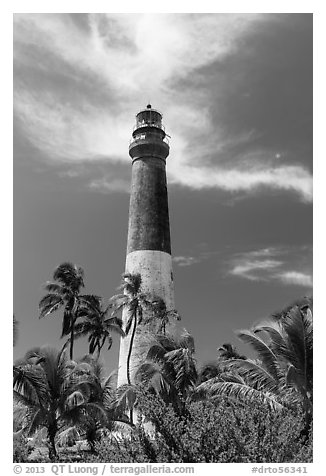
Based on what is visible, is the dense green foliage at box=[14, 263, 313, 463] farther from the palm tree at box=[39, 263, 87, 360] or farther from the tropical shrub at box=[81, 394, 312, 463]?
the palm tree at box=[39, 263, 87, 360]

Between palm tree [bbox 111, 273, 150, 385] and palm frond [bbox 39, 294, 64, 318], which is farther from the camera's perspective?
palm frond [bbox 39, 294, 64, 318]

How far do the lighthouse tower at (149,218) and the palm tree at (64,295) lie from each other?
4.07m

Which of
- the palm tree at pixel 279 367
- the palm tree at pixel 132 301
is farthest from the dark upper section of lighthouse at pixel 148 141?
the palm tree at pixel 279 367

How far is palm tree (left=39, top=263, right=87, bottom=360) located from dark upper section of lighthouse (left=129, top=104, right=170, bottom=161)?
10.2 metres

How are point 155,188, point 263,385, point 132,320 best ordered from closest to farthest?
point 263,385 → point 132,320 → point 155,188

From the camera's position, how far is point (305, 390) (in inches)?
706

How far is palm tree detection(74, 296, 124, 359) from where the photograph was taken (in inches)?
1419

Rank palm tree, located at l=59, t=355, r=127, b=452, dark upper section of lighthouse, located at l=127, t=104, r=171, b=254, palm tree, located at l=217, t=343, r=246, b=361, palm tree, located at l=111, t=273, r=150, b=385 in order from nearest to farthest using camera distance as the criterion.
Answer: palm tree, located at l=59, t=355, r=127, b=452, palm tree, located at l=111, t=273, r=150, b=385, dark upper section of lighthouse, located at l=127, t=104, r=171, b=254, palm tree, located at l=217, t=343, r=246, b=361

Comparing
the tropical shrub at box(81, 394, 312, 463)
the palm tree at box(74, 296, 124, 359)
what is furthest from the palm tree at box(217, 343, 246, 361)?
the tropical shrub at box(81, 394, 312, 463)

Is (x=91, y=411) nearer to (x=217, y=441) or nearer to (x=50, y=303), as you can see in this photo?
(x=217, y=441)

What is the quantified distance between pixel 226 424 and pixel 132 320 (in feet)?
68.5

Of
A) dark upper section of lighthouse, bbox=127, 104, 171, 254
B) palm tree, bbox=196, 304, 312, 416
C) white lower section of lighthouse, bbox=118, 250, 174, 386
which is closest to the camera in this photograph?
palm tree, bbox=196, 304, 312, 416
